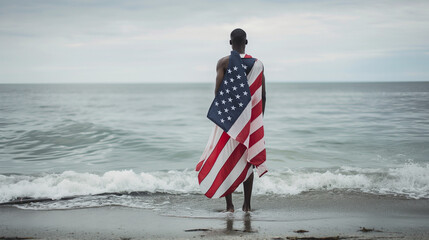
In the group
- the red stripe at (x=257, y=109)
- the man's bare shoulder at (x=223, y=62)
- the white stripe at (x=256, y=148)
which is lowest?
the white stripe at (x=256, y=148)

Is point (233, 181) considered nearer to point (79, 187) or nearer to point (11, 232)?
point (11, 232)

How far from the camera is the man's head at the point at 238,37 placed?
4.25 meters

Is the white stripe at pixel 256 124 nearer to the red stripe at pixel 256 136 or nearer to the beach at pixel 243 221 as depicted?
the red stripe at pixel 256 136

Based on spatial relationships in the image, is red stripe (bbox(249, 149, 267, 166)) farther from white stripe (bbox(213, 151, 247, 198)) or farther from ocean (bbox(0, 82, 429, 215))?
ocean (bbox(0, 82, 429, 215))

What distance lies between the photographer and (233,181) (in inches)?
174

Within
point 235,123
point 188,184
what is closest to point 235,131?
point 235,123

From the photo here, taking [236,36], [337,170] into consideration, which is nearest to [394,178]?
[337,170]

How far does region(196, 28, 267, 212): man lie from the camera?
13.8 feet

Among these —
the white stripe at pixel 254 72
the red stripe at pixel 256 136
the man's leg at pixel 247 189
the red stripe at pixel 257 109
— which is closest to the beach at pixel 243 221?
the man's leg at pixel 247 189

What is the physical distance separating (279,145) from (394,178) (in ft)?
15.6

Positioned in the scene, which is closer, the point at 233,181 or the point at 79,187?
the point at 233,181

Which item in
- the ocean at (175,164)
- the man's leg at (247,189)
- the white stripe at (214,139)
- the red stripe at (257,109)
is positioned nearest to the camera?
the red stripe at (257,109)

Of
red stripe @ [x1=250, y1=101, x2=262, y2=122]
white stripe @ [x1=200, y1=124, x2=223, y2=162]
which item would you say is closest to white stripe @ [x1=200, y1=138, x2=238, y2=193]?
white stripe @ [x1=200, y1=124, x2=223, y2=162]

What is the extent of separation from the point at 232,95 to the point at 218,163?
2.71ft
